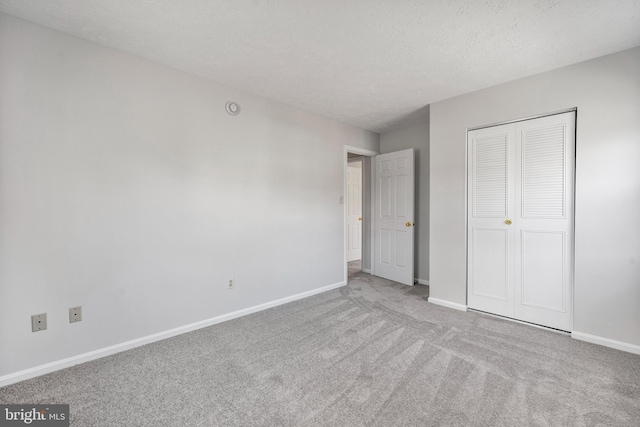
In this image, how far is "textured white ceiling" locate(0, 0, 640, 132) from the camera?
1.78m

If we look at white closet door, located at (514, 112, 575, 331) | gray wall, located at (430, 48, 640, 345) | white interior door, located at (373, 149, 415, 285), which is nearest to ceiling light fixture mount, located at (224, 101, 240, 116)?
white interior door, located at (373, 149, 415, 285)

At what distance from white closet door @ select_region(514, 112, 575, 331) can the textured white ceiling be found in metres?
0.64

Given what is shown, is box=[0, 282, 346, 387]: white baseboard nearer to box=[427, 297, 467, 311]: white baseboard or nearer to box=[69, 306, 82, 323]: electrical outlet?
box=[69, 306, 82, 323]: electrical outlet

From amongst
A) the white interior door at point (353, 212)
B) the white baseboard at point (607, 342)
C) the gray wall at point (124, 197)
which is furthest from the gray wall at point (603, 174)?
the white interior door at point (353, 212)

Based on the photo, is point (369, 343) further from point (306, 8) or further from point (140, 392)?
point (306, 8)

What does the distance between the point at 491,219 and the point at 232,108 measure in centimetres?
309

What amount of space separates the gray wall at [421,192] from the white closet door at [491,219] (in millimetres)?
1052

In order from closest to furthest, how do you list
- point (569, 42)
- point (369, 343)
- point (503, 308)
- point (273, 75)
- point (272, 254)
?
point (569, 42) → point (369, 343) → point (273, 75) → point (503, 308) → point (272, 254)

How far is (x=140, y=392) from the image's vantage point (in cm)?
179

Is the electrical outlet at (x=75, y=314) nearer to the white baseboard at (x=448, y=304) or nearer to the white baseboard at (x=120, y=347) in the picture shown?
the white baseboard at (x=120, y=347)

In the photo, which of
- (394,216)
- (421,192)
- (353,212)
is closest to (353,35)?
(421,192)

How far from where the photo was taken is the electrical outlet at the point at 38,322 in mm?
1941

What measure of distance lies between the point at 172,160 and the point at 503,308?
3.72m

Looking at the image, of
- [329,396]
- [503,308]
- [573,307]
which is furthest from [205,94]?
[573,307]
